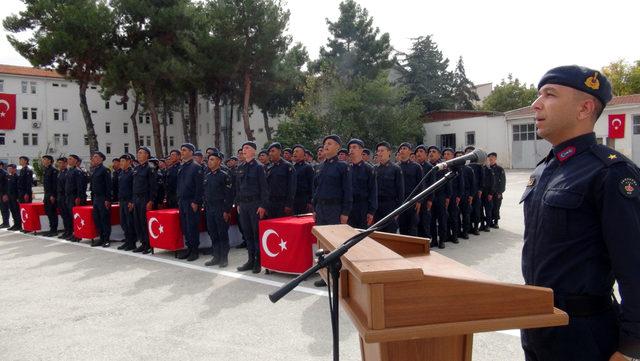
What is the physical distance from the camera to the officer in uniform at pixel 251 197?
687 cm

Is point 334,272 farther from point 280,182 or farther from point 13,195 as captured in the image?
point 13,195

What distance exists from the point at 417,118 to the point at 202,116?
101ft

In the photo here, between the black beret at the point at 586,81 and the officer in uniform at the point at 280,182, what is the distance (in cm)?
621

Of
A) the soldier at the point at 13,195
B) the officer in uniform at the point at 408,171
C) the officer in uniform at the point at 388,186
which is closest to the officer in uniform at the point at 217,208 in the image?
the officer in uniform at the point at 388,186

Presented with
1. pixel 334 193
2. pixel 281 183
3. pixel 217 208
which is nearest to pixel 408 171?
pixel 281 183

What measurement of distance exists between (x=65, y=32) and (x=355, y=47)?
22120 mm

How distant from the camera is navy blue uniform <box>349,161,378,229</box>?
6.96m

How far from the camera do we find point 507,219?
12047mm

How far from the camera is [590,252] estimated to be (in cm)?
166

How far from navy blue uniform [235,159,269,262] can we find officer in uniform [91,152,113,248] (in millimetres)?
3843

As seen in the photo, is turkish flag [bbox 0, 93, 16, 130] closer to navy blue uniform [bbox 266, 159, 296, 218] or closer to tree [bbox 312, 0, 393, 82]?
navy blue uniform [bbox 266, 159, 296, 218]

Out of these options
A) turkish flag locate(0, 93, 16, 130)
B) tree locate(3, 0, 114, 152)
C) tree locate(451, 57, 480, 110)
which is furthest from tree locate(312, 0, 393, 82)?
turkish flag locate(0, 93, 16, 130)

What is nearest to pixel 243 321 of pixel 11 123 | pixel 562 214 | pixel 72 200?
pixel 562 214

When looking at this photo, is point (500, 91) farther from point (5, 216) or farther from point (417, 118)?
point (5, 216)
